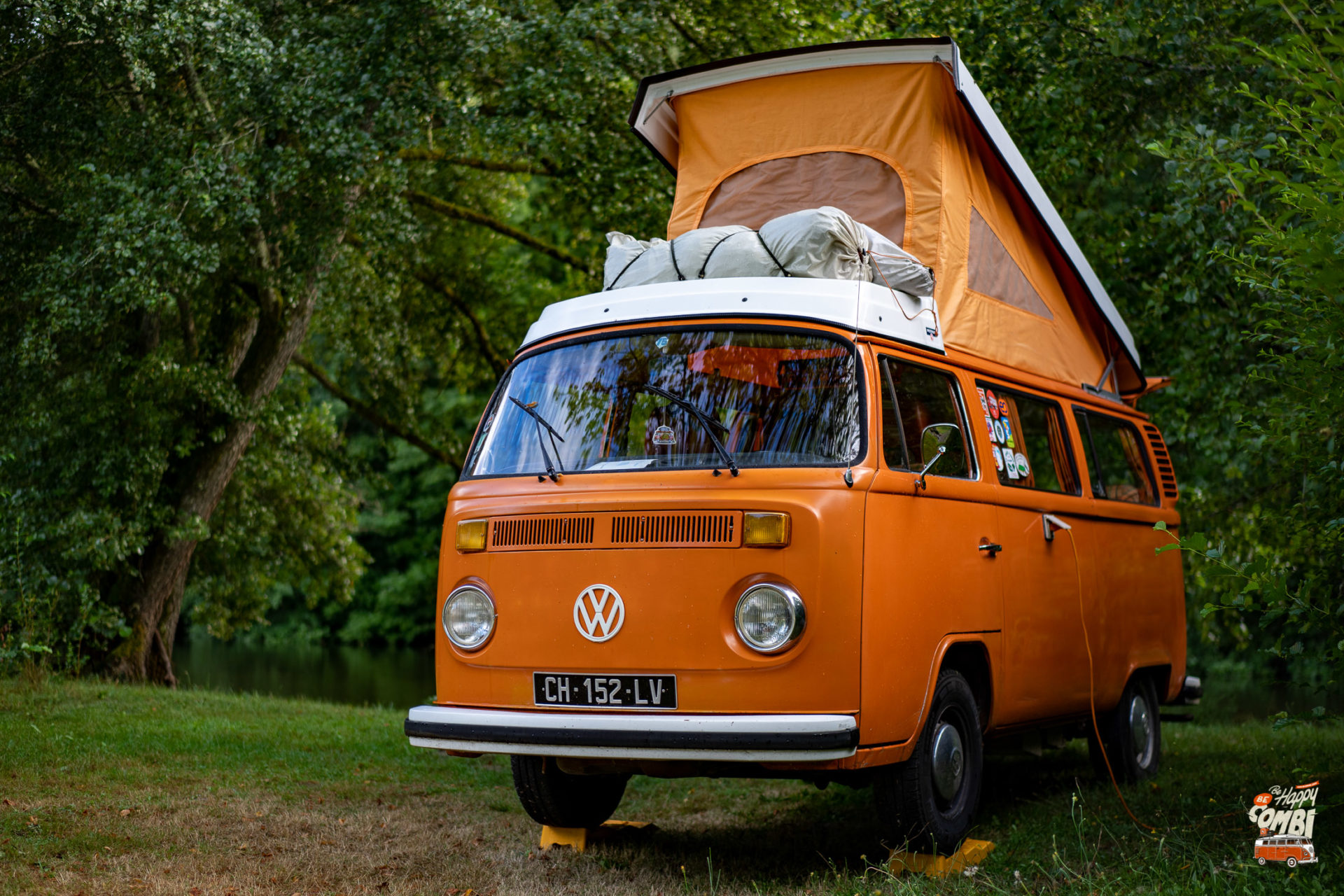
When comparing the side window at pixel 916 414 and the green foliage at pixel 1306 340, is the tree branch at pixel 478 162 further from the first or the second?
the green foliage at pixel 1306 340

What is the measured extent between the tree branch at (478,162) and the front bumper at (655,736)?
10189 mm

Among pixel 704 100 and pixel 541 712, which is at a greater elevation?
pixel 704 100

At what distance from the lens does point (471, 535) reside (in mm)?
5949

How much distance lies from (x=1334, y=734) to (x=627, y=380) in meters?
8.52

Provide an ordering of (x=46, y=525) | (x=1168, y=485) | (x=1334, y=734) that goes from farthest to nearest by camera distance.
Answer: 1. (x=46, y=525)
2. (x=1334, y=734)
3. (x=1168, y=485)

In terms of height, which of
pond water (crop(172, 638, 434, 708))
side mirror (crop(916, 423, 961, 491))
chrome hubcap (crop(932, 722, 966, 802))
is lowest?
pond water (crop(172, 638, 434, 708))

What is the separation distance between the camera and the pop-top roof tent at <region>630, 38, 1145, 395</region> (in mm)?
7145

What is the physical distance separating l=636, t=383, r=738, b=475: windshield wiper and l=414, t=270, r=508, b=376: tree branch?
1272cm

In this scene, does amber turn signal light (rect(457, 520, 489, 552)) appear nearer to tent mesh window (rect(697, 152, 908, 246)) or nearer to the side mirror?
the side mirror

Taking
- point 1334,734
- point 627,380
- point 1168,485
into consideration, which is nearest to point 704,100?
point 627,380

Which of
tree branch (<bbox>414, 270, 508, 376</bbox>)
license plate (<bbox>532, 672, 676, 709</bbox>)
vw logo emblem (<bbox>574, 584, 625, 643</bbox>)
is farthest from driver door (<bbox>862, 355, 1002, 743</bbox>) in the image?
tree branch (<bbox>414, 270, 508, 376</bbox>)

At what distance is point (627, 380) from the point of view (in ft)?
19.9

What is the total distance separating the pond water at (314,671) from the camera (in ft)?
81.9

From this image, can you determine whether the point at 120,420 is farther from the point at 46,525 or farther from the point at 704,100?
the point at 704,100
